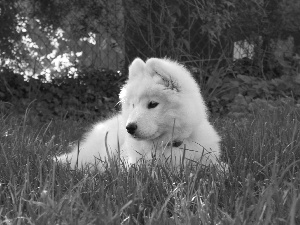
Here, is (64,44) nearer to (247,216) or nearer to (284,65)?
(284,65)

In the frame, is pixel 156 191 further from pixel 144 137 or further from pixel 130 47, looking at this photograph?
pixel 130 47

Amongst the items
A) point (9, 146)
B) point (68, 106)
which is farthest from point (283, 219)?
point (68, 106)

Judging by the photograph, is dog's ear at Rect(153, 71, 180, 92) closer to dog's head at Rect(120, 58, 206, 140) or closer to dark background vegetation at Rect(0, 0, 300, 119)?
dog's head at Rect(120, 58, 206, 140)

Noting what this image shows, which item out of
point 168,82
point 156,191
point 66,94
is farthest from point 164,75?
point 66,94

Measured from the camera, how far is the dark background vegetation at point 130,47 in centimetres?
628

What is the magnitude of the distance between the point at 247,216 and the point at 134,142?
1.40 m

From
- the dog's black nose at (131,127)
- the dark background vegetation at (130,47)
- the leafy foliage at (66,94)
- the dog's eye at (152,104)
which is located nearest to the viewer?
the dog's black nose at (131,127)

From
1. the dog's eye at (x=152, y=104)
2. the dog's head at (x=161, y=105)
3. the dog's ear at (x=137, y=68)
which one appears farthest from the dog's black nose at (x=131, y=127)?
the dog's ear at (x=137, y=68)

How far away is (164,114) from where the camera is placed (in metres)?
3.05

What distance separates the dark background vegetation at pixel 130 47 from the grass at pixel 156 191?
2.95 m

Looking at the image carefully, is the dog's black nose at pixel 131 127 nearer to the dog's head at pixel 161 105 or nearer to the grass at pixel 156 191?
the dog's head at pixel 161 105

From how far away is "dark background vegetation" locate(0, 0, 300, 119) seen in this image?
20.6 ft

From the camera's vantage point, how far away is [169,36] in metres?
6.55

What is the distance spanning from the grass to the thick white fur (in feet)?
0.71
